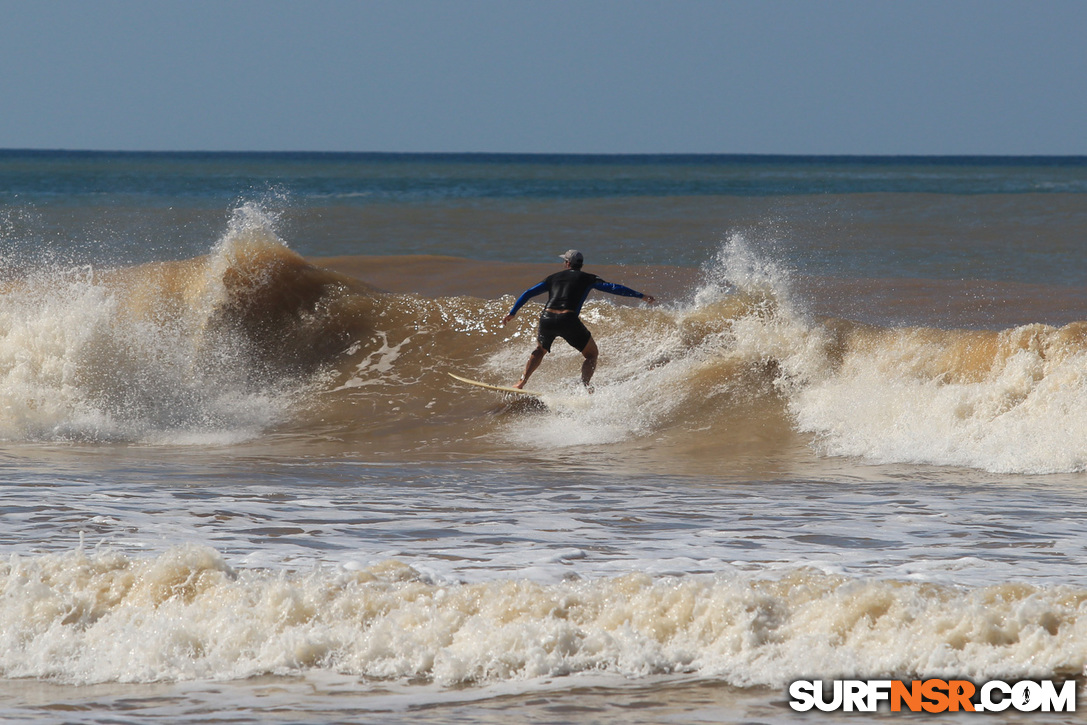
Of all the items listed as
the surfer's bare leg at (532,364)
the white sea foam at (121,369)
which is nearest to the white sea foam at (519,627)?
the white sea foam at (121,369)

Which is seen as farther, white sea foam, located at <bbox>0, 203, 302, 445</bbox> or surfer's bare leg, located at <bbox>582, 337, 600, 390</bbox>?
surfer's bare leg, located at <bbox>582, 337, 600, 390</bbox>

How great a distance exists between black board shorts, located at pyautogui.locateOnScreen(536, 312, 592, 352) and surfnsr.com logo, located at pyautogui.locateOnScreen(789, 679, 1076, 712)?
7.01 metres

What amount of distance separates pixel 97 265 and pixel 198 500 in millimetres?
9675

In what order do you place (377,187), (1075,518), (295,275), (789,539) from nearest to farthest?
(789,539), (1075,518), (295,275), (377,187)

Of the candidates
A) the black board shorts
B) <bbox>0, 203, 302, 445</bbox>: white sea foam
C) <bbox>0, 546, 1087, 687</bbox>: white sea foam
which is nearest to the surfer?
the black board shorts

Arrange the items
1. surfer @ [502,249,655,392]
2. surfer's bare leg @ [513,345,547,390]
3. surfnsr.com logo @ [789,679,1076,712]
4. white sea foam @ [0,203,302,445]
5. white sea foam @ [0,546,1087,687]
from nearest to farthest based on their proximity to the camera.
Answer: surfnsr.com logo @ [789,679,1076,712], white sea foam @ [0,546,1087,687], white sea foam @ [0,203,302,445], surfer @ [502,249,655,392], surfer's bare leg @ [513,345,547,390]

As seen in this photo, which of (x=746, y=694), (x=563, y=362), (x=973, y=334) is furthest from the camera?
(x=563, y=362)

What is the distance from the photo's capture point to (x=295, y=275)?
1399 centimetres

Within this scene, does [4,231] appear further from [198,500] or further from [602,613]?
[602,613]

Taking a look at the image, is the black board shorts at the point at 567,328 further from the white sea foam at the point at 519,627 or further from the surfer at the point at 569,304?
the white sea foam at the point at 519,627

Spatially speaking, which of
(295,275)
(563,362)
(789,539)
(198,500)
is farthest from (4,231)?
(789,539)

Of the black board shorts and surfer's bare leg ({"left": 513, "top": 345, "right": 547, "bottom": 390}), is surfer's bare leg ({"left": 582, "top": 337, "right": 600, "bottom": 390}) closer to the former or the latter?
the black board shorts

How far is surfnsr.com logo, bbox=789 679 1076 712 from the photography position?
161 inches

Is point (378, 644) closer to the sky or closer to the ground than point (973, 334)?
closer to the ground
